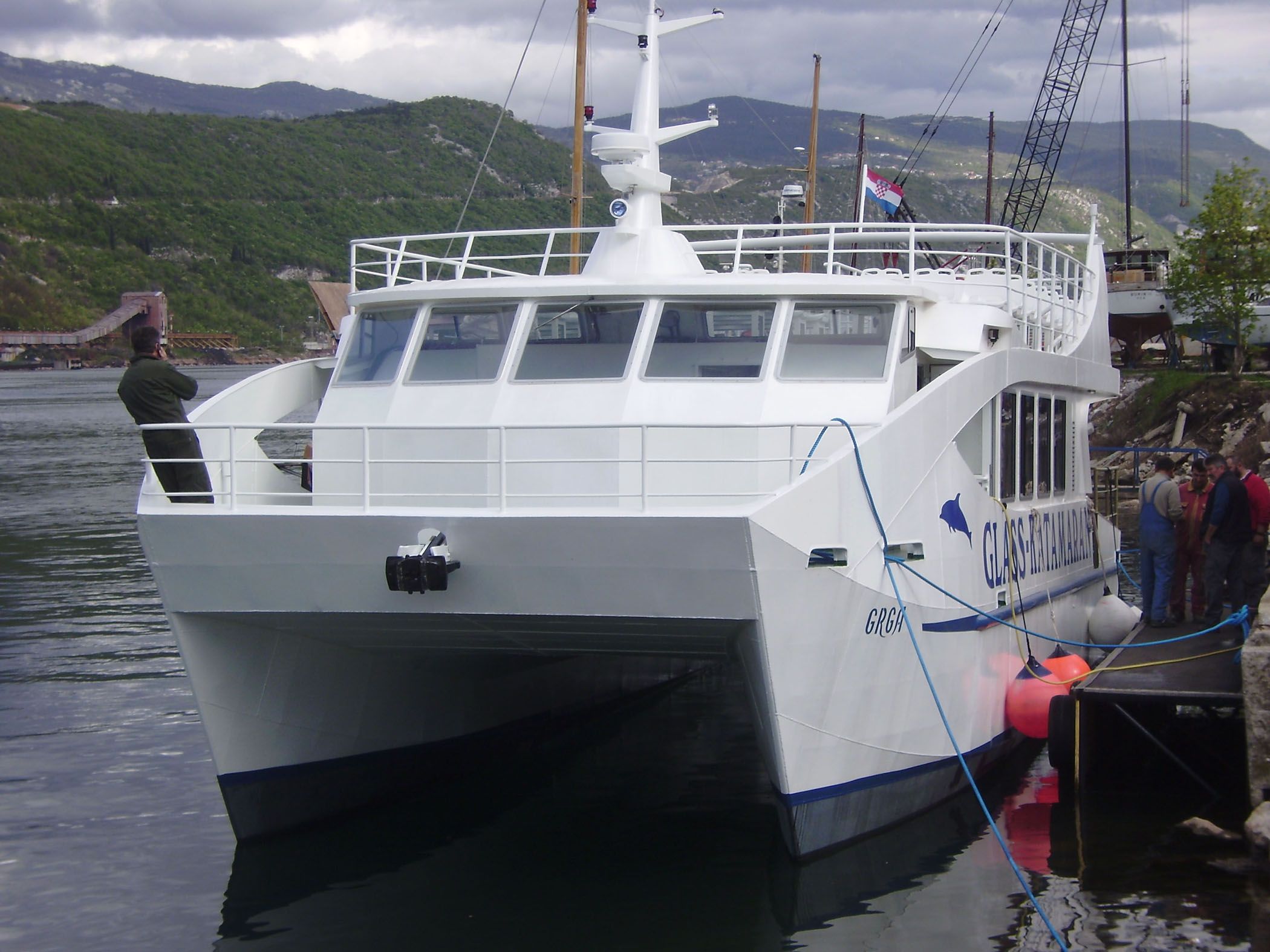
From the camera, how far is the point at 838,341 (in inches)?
390

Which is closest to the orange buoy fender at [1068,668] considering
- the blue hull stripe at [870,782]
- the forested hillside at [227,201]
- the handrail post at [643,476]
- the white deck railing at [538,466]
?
the blue hull stripe at [870,782]

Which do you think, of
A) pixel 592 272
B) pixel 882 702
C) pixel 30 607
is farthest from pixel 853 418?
pixel 30 607

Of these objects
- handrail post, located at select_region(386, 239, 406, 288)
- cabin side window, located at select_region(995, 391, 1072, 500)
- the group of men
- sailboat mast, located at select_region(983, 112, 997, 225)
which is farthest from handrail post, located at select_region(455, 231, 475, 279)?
sailboat mast, located at select_region(983, 112, 997, 225)

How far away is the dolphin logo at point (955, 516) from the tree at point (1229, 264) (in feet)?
86.2

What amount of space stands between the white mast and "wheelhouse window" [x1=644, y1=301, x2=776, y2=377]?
74 centimetres

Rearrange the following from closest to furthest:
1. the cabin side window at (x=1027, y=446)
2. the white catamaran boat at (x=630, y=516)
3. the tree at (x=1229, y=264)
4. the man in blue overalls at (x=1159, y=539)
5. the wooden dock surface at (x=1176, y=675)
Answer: the white catamaran boat at (x=630, y=516) → the wooden dock surface at (x=1176, y=675) → the cabin side window at (x=1027, y=446) → the man in blue overalls at (x=1159, y=539) → the tree at (x=1229, y=264)

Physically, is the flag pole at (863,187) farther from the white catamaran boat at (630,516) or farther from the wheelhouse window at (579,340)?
the wheelhouse window at (579,340)

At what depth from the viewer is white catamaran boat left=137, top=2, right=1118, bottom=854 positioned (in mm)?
8242

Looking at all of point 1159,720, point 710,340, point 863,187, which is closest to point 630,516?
point 710,340

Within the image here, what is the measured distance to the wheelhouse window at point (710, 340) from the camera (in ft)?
32.1

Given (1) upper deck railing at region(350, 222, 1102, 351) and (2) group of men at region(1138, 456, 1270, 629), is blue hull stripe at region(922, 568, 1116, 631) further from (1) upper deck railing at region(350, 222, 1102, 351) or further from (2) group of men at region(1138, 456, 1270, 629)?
(1) upper deck railing at region(350, 222, 1102, 351)

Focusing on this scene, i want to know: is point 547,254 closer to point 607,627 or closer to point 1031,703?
point 607,627

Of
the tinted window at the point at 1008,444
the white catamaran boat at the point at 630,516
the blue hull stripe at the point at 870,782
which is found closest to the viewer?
the white catamaran boat at the point at 630,516

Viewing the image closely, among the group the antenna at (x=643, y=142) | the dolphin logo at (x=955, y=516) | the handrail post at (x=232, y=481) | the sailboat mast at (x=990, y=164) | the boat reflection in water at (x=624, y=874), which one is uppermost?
the sailboat mast at (x=990, y=164)
